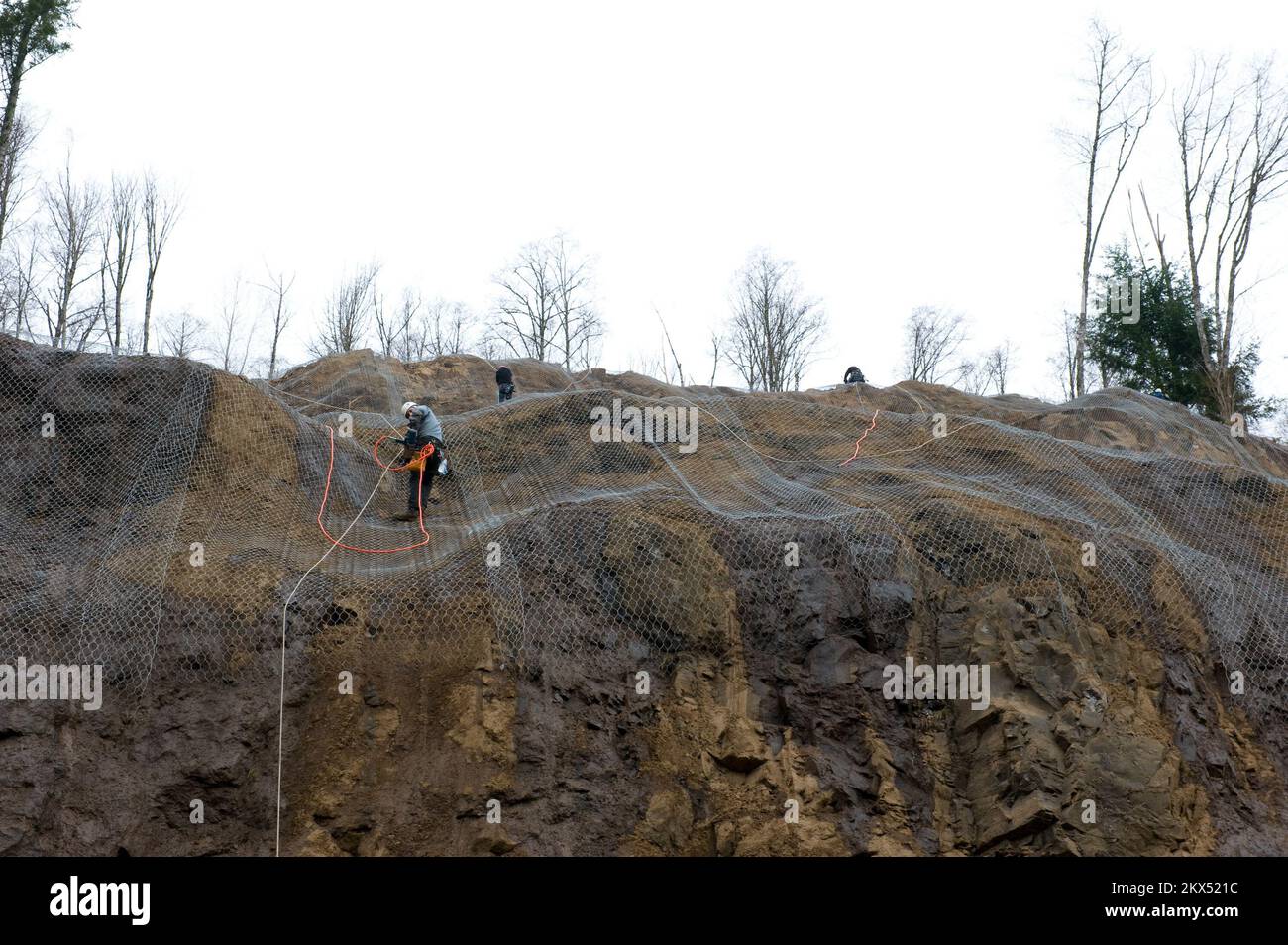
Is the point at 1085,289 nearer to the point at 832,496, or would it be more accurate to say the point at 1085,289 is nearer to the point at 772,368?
the point at 772,368

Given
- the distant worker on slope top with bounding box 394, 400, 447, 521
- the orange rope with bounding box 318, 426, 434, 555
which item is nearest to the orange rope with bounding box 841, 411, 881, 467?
the distant worker on slope top with bounding box 394, 400, 447, 521

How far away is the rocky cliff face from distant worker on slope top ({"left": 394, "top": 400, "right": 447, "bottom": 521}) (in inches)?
13.5

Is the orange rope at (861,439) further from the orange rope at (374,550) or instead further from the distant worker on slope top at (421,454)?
the orange rope at (374,550)

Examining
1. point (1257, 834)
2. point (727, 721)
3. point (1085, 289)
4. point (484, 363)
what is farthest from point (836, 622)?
point (1085, 289)

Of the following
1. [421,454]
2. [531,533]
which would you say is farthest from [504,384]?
[531,533]

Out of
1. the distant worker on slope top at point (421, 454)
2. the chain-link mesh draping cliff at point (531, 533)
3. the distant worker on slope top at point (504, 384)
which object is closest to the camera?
the chain-link mesh draping cliff at point (531, 533)

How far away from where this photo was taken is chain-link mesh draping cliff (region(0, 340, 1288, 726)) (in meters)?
7.14

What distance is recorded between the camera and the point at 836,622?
25.9 ft

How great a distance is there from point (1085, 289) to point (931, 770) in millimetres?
17753

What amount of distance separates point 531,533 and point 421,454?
170cm

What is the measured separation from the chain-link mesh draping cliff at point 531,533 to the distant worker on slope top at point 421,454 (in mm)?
207

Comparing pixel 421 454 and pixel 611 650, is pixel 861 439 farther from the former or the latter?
pixel 421 454

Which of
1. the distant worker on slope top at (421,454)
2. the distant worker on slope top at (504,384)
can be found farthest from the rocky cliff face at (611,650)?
the distant worker on slope top at (504,384)

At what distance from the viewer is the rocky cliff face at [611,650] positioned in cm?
650
